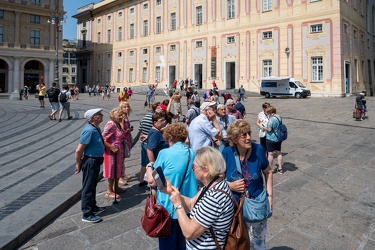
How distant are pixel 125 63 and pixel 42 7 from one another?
13929 millimetres

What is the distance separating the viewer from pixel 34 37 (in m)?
42.2

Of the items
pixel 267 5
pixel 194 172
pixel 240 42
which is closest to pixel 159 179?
pixel 194 172

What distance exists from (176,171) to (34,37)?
4701cm

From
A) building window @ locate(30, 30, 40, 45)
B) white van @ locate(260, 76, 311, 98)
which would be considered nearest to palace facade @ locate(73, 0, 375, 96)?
white van @ locate(260, 76, 311, 98)

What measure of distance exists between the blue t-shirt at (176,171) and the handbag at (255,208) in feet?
1.46

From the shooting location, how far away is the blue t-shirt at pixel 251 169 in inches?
105

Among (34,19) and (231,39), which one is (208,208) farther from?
(34,19)

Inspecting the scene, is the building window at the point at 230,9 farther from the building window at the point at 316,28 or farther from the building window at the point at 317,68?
the building window at the point at 317,68

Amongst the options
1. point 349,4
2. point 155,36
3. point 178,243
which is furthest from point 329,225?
point 155,36

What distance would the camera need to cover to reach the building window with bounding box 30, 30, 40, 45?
1654 inches

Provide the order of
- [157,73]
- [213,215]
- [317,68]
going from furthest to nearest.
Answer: [157,73]
[317,68]
[213,215]

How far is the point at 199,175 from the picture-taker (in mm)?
2146

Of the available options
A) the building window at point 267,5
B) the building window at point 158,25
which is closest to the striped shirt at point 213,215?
the building window at point 267,5

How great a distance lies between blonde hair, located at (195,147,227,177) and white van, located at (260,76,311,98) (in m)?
25.1
